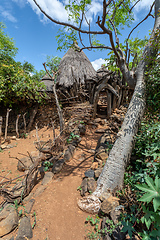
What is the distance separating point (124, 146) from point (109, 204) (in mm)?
1180

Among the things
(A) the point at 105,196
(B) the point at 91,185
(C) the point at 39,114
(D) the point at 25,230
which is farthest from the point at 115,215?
(C) the point at 39,114

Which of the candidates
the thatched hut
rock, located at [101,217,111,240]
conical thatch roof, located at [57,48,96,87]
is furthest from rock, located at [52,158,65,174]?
conical thatch roof, located at [57,48,96,87]

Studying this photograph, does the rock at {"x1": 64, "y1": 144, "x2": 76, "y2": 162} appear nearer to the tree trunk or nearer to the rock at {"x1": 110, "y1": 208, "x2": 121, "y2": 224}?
the tree trunk

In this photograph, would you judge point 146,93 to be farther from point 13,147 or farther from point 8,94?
point 8,94

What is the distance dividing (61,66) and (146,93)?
22.8ft

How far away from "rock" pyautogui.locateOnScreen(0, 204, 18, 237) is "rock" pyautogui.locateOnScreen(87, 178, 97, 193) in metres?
1.48

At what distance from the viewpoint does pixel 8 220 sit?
1.82 metres

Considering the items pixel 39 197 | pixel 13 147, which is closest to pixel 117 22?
pixel 39 197

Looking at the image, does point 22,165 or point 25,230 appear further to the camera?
point 22,165

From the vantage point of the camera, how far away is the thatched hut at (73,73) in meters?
6.91

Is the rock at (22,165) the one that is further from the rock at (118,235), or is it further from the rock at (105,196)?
the rock at (118,235)

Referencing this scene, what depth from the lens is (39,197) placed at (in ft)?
7.91

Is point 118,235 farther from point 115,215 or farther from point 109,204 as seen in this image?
point 109,204

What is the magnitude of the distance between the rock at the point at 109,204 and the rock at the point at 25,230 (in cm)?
127
